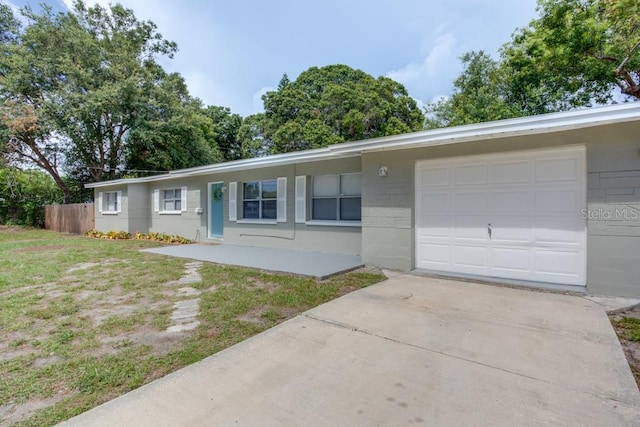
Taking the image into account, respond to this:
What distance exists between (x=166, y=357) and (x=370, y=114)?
18.5 m

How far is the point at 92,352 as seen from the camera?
2918mm

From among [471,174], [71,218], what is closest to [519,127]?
[471,174]

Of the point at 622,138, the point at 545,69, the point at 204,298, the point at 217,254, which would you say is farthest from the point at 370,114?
the point at 204,298

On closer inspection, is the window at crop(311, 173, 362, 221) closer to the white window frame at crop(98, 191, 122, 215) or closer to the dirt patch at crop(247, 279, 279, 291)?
the dirt patch at crop(247, 279, 279, 291)

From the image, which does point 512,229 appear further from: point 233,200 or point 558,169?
point 233,200

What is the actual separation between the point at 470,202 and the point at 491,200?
0.34m

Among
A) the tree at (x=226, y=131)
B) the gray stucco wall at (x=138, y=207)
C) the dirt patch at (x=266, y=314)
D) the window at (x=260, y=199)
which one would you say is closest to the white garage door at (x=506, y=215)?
the dirt patch at (x=266, y=314)

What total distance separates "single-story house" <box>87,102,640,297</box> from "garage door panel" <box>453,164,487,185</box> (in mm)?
18

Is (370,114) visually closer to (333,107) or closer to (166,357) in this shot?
(333,107)

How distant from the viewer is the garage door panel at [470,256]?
18.1ft

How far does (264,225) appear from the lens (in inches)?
376

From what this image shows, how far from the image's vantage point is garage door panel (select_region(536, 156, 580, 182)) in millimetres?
4684

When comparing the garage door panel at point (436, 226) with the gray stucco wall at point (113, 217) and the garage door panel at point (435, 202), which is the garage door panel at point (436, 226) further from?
the gray stucco wall at point (113, 217)

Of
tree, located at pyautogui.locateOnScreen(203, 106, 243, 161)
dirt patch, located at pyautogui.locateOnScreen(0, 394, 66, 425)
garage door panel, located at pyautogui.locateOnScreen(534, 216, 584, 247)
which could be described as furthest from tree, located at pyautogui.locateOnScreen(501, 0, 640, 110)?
tree, located at pyautogui.locateOnScreen(203, 106, 243, 161)
